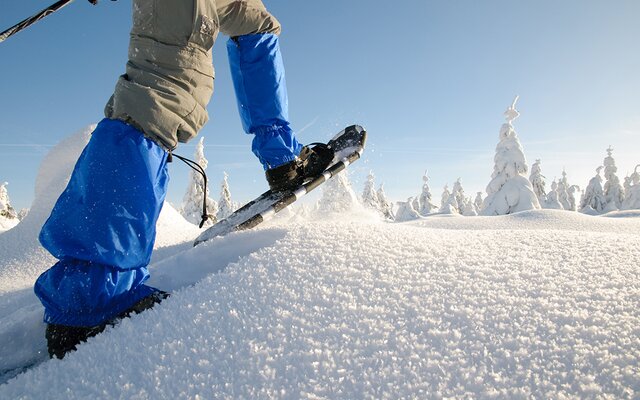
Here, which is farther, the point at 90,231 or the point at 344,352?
the point at 90,231

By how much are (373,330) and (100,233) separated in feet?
3.15

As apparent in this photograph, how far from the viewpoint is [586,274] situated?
1.08m

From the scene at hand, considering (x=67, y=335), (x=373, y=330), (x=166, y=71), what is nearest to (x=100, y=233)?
(x=67, y=335)

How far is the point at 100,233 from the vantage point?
44.4 inches

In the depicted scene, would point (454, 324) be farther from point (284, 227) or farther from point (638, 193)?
point (638, 193)

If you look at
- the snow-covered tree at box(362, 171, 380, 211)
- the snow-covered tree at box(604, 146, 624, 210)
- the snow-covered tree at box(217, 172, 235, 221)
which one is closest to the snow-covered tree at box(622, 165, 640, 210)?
the snow-covered tree at box(604, 146, 624, 210)

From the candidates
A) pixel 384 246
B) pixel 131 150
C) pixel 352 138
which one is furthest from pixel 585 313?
pixel 352 138

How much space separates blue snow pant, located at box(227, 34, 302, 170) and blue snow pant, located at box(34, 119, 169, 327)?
1.05 meters

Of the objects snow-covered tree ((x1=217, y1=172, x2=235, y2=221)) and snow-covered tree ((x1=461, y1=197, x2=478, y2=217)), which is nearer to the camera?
snow-covered tree ((x1=217, y1=172, x2=235, y2=221))

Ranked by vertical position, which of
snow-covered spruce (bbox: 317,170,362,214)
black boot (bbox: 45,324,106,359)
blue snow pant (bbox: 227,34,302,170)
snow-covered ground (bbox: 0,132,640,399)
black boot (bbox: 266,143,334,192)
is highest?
blue snow pant (bbox: 227,34,302,170)

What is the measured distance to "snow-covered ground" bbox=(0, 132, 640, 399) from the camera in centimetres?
70

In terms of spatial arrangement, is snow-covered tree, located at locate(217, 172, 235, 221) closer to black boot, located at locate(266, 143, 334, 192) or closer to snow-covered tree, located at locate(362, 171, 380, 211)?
snow-covered tree, located at locate(362, 171, 380, 211)

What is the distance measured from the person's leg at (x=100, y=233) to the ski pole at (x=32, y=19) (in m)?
0.89

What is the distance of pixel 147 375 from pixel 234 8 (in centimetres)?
182
